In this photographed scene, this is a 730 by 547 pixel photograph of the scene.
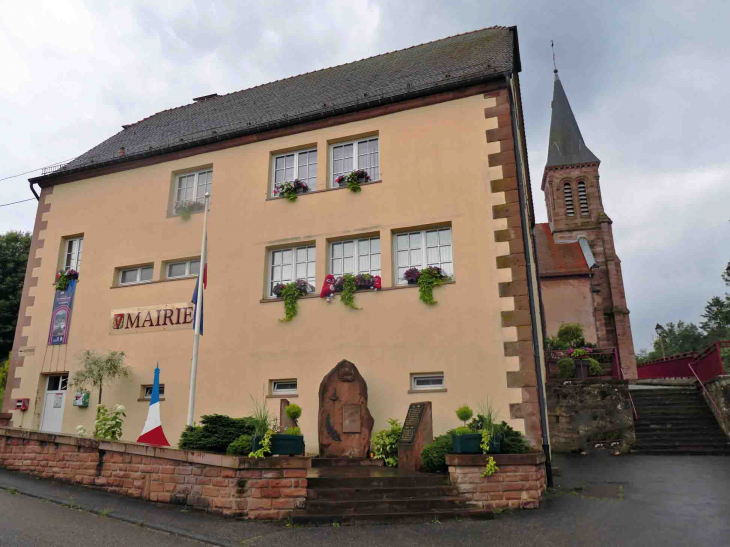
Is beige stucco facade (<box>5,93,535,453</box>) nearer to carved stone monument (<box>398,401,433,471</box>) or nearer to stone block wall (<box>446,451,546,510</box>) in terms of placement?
carved stone monument (<box>398,401,433,471</box>)

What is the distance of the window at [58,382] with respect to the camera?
13789 mm

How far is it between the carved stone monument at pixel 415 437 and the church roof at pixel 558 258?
80.2 ft

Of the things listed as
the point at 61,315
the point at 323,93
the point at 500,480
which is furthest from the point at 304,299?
the point at 61,315

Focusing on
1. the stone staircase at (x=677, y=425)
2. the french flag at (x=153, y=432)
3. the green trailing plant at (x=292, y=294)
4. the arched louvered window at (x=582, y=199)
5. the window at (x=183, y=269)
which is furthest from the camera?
the arched louvered window at (x=582, y=199)

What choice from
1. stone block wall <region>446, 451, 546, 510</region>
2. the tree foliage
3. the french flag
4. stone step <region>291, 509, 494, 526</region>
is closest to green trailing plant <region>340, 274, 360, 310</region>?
the french flag

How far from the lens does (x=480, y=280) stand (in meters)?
10.8

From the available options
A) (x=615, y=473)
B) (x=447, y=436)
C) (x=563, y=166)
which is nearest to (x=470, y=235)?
(x=447, y=436)

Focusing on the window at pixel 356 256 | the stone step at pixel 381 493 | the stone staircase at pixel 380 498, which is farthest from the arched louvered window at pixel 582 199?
the stone step at pixel 381 493

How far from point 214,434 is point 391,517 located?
9.34 ft

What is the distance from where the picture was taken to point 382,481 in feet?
26.6

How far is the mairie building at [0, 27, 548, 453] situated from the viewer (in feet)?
35.1

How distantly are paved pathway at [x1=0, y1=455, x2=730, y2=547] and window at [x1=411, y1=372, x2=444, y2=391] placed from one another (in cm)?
281

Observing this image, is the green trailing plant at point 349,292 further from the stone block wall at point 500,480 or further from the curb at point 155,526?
the curb at point 155,526

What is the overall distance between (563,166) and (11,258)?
3831cm
